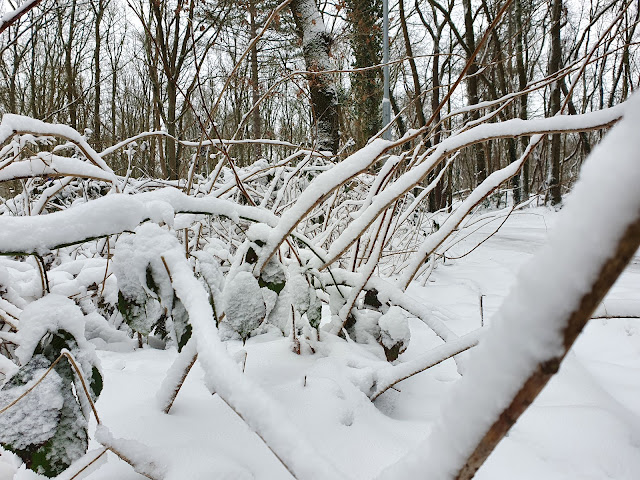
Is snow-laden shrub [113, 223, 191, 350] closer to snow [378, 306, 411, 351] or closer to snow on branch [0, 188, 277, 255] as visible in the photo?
snow on branch [0, 188, 277, 255]

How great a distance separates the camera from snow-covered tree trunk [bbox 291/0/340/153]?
3.49 meters

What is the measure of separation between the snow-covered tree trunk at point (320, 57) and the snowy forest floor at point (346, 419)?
292cm

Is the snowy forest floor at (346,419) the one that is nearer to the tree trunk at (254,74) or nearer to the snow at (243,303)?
the snow at (243,303)

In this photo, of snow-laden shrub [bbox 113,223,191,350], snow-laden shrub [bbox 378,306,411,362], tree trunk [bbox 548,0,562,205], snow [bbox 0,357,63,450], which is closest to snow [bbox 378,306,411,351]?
snow-laden shrub [bbox 378,306,411,362]

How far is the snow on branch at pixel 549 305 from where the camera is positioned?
0.11 m

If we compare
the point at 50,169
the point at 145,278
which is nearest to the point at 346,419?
the point at 145,278

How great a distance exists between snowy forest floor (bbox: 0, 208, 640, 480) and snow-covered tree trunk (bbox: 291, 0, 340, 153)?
292 centimetres

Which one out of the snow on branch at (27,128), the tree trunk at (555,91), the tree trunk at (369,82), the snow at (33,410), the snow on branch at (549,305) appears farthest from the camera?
the tree trunk at (369,82)

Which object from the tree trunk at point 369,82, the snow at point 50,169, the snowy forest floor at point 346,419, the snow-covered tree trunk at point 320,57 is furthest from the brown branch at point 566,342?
the tree trunk at point 369,82

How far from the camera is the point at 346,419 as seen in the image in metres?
0.56

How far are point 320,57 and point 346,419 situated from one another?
11.9ft

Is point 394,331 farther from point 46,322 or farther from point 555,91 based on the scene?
point 555,91

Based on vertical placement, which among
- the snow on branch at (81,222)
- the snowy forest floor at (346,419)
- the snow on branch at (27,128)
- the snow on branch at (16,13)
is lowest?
the snowy forest floor at (346,419)

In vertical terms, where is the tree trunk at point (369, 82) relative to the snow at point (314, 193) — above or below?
above
